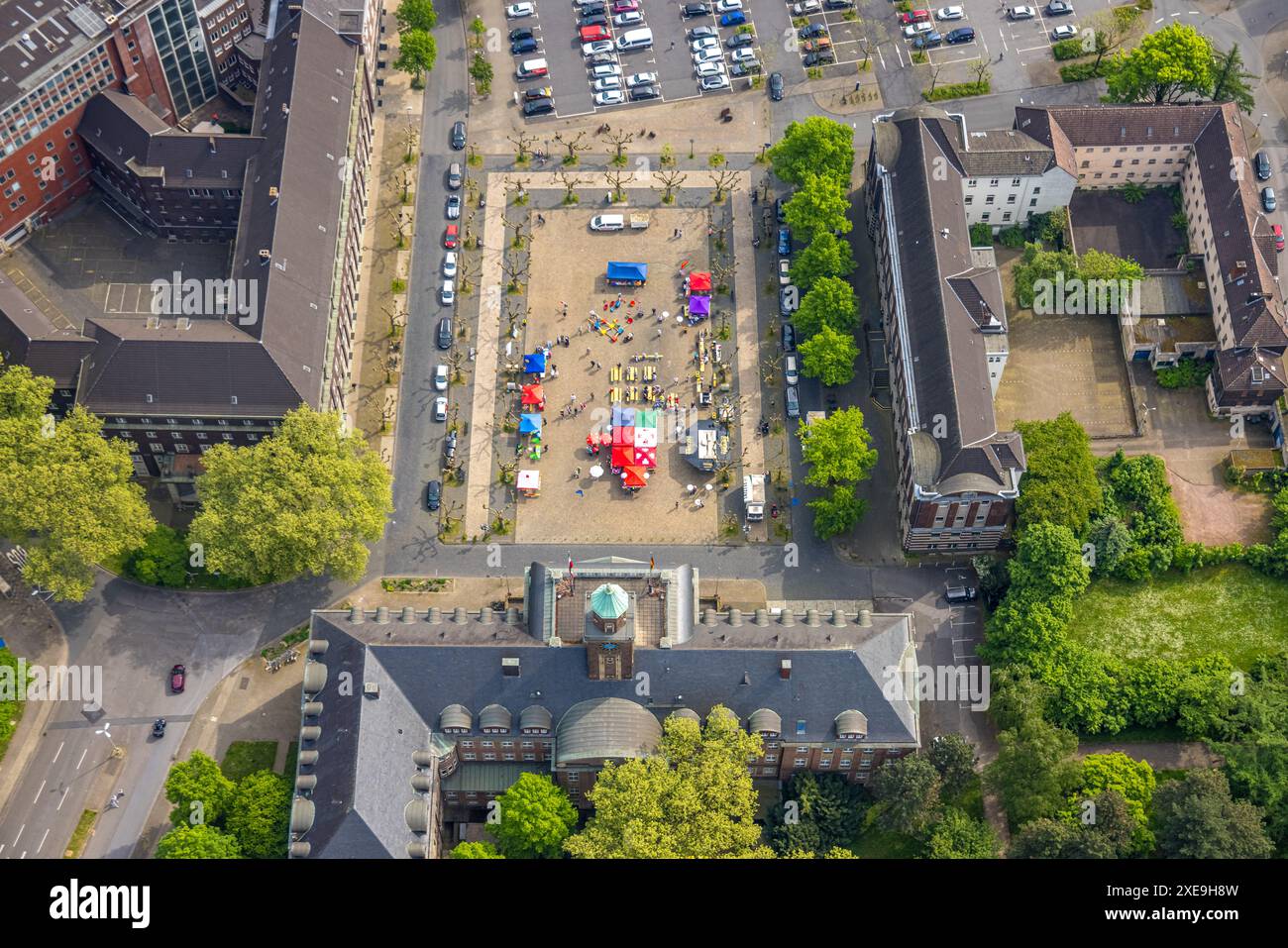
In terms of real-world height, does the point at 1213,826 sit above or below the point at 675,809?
below

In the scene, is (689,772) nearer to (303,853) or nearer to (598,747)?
(598,747)

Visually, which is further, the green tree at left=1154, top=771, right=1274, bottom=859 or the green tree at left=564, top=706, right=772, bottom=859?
the green tree at left=564, top=706, right=772, bottom=859

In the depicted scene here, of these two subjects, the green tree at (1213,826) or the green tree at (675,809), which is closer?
the green tree at (1213,826)

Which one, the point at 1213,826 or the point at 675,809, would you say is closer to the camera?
the point at 1213,826
